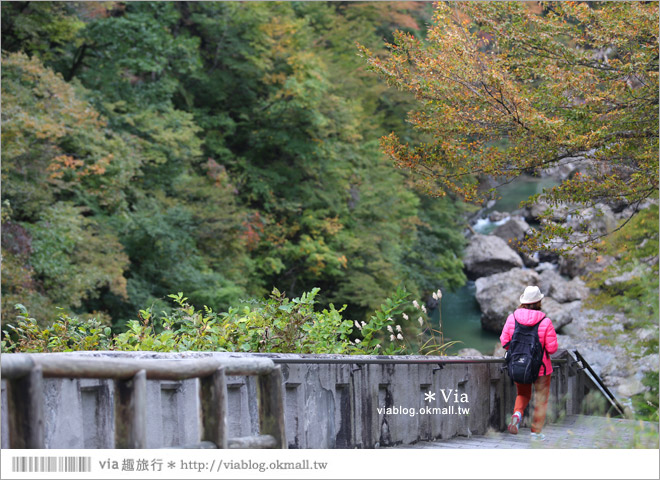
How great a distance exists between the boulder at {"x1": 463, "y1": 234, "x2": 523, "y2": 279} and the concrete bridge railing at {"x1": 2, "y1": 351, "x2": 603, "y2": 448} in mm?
23038

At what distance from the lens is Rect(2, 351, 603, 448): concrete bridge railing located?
3.20 metres

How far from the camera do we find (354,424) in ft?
16.8

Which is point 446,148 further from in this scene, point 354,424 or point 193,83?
point 193,83

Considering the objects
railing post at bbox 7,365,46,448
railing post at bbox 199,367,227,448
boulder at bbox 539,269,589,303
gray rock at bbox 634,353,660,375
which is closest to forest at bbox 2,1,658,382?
gray rock at bbox 634,353,660,375

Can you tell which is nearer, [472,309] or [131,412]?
[131,412]

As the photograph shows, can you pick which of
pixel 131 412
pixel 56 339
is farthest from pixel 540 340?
pixel 56 339

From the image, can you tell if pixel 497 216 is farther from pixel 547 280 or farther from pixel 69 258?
pixel 69 258

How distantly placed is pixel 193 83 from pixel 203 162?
3.27 m

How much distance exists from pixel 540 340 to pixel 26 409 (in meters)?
4.25

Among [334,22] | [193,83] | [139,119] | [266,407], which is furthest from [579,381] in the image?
[334,22]

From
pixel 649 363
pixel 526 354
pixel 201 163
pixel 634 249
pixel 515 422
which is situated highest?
pixel 201 163

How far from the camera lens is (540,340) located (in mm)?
5797

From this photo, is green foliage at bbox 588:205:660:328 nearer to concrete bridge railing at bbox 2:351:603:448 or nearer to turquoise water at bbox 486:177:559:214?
concrete bridge railing at bbox 2:351:603:448

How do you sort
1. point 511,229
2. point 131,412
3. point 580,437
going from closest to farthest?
point 131,412 < point 580,437 < point 511,229
